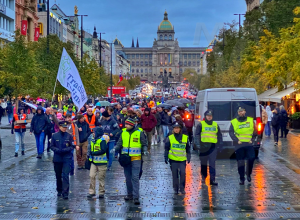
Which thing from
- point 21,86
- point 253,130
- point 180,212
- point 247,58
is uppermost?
point 247,58

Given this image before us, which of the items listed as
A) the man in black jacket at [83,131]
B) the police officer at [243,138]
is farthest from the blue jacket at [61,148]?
the police officer at [243,138]

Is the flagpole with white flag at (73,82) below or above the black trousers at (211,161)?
above

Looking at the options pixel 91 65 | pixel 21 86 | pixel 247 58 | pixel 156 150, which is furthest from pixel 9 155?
pixel 91 65

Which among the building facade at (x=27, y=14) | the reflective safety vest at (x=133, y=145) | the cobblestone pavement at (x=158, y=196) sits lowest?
the cobblestone pavement at (x=158, y=196)

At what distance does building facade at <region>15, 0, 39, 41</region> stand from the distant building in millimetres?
1025

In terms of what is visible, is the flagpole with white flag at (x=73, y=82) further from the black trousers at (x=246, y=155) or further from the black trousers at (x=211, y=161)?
the black trousers at (x=246, y=155)

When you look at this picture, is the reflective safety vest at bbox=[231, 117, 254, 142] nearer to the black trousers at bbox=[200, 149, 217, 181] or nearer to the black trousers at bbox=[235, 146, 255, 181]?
the black trousers at bbox=[235, 146, 255, 181]

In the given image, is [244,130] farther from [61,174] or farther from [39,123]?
[39,123]

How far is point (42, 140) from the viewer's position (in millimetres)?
16469

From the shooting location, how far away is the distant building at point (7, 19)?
55444 mm

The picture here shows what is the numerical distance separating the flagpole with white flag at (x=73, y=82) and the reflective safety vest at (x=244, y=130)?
5.92m

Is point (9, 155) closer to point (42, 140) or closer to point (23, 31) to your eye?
point (42, 140)

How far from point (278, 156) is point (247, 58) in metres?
30.5

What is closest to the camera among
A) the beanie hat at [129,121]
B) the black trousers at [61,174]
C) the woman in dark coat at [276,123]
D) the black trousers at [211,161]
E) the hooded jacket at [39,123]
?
the beanie hat at [129,121]
